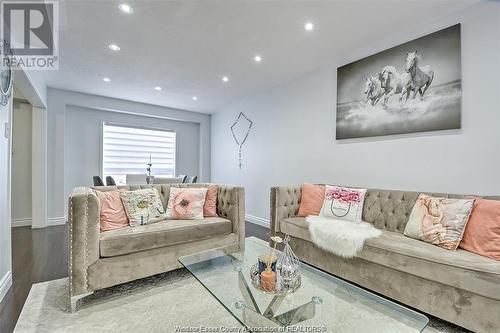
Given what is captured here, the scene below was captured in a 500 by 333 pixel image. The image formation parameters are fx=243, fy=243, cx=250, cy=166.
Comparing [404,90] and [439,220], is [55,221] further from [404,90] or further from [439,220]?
[404,90]

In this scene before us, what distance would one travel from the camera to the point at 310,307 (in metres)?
1.38

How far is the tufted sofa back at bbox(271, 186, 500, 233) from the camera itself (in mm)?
2387

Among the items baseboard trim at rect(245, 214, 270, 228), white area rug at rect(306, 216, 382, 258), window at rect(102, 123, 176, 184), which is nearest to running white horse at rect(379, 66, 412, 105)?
white area rug at rect(306, 216, 382, 258)

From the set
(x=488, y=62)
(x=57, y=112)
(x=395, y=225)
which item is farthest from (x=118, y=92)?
(x=488, y=62)

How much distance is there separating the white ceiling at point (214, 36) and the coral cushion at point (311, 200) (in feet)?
5.81

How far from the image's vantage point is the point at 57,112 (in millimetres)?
4535

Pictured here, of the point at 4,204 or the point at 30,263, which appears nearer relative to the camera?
the point at 4,204

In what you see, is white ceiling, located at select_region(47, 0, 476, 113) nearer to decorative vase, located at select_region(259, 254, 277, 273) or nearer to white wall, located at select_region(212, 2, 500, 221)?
white wall, located at select_region(212, 2, 500, 221)

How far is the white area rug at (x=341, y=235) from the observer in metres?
2.11

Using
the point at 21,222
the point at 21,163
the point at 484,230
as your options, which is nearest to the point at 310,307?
the point at 484,230

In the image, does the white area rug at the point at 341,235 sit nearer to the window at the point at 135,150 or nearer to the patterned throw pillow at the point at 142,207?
the patterned throw pillow at the point at 142,207

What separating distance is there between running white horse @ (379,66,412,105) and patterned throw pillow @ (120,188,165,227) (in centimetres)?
287

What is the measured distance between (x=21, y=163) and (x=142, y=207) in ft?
12.0

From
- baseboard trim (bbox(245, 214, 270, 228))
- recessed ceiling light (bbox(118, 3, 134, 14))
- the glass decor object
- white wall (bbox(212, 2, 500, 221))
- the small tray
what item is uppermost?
recessed ceiling light (bbox(118, 3, 134, 14))
